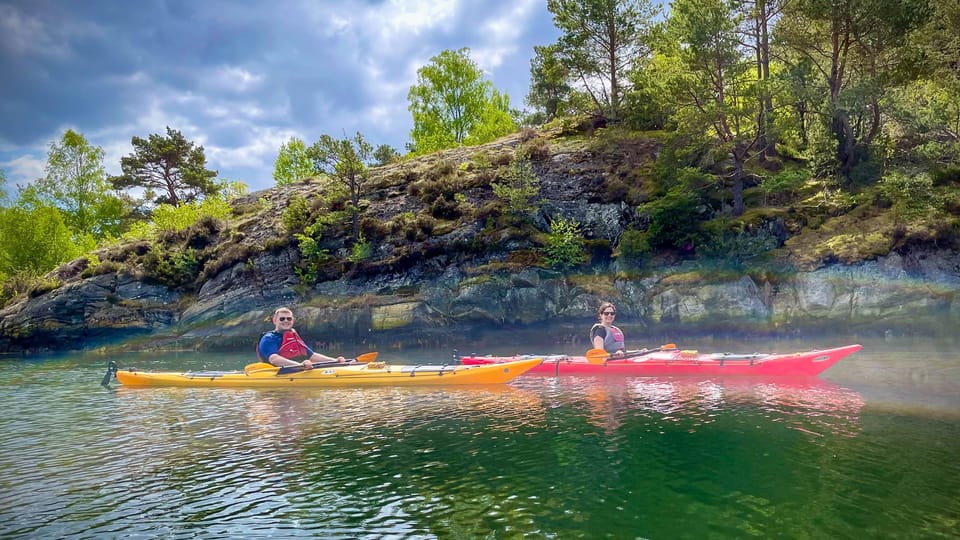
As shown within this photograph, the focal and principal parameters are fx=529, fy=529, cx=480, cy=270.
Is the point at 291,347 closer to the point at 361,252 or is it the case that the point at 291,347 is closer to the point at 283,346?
the point at 283,346

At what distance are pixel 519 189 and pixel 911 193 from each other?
1766 cm

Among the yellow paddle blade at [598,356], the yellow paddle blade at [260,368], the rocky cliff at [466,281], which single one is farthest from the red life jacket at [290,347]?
the rocky cliff at [466,281]

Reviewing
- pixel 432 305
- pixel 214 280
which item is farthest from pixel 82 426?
pixel 214 280

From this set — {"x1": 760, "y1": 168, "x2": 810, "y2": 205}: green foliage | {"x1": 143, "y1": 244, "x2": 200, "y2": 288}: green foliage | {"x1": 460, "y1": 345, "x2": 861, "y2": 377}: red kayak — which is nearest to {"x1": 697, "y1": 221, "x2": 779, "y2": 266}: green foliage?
{"x1": 760, "y1": 168, "x2": 810, "y2": 205}: green foliage

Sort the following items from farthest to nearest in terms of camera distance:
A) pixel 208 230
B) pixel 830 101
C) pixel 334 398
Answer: pixel 208 230, pixel 830 101, pixel 334 398

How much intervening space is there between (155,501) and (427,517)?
13.8 feet

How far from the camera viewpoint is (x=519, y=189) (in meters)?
30.3

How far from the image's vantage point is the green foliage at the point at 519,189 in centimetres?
3008

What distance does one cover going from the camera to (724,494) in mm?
7078

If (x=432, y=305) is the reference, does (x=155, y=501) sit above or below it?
below

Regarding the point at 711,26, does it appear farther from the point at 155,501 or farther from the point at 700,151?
the point at 155,501

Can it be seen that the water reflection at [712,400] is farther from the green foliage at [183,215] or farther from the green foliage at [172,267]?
the green foliage at [183,215]

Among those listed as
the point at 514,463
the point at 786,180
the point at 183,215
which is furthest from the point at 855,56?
the point at 183,215

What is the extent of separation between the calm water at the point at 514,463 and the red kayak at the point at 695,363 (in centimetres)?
68
